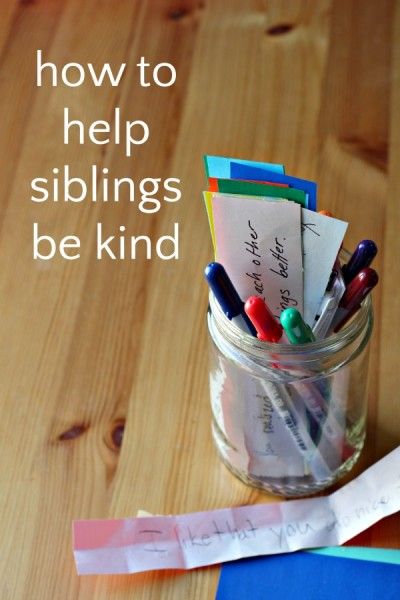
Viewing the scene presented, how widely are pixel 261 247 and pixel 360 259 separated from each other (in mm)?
61

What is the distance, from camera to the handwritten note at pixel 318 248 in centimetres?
62

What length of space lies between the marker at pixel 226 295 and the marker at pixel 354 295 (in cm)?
5

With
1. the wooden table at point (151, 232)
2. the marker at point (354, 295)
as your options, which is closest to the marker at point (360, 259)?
the marker at point (354, 295)

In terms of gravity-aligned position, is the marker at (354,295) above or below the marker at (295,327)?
above

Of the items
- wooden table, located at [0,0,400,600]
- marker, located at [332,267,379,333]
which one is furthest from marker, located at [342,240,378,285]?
wooden table, located at [0,0,400,600]

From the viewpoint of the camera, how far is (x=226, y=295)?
0.61 metres

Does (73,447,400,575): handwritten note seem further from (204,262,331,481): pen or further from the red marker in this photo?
the red marker

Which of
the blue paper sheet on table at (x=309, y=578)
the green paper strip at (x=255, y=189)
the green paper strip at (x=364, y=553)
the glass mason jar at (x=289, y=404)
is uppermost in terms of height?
the green paper strip at (x=255, y=189)

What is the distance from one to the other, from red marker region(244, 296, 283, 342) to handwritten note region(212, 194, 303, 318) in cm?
2

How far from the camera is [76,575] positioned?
70cm

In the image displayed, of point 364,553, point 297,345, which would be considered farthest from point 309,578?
point 297,345

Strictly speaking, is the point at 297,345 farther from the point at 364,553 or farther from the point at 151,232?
the point at 151,232

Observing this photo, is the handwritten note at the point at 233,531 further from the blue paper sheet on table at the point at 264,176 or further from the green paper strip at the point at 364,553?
the blue paper sheet on table at the point at 264,176

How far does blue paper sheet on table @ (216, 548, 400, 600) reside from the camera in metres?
0.68
